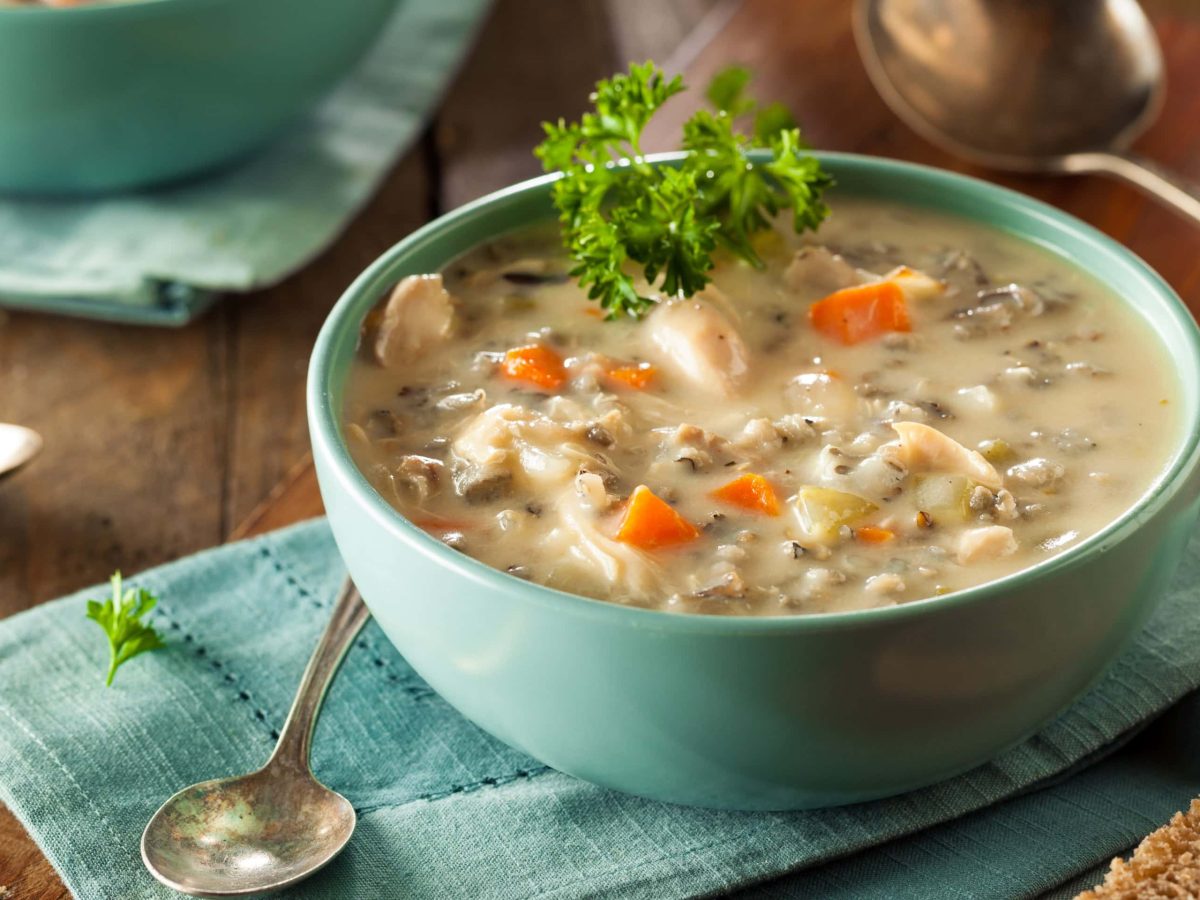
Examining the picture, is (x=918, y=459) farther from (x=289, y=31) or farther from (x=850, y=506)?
(x=289, y=31)


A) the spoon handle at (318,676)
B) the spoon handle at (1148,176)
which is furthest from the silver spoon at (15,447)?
the spoon handle at (1148,176)

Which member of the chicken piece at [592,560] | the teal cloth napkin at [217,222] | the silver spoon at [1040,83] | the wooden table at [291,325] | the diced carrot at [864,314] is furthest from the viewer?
the silver spoon at [1040,83]

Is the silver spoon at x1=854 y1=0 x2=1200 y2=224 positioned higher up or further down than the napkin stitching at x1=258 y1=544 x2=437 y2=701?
higher up

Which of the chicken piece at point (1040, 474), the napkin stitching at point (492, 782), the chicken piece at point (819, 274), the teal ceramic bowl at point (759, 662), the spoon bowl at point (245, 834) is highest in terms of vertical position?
the chicken piece at point (819, 274)

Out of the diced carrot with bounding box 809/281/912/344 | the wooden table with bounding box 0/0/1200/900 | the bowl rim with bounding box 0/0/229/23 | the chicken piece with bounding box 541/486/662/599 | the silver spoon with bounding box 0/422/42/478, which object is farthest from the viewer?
the bowl rim with bounding box 0/0/229/23

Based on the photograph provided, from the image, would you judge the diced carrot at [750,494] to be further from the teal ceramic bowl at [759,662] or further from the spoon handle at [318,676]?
the spoon handle at [318,676]

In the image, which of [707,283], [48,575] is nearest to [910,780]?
[707,283]

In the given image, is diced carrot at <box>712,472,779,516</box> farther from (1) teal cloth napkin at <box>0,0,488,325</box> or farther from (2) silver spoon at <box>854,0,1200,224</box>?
(2) silver spoon at <box>854,0,1200,224</box>

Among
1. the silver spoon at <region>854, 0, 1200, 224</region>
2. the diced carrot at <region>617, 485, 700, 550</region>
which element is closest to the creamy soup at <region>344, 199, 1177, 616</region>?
the diced carrot at <region>617, 485, 700, 550</region>
